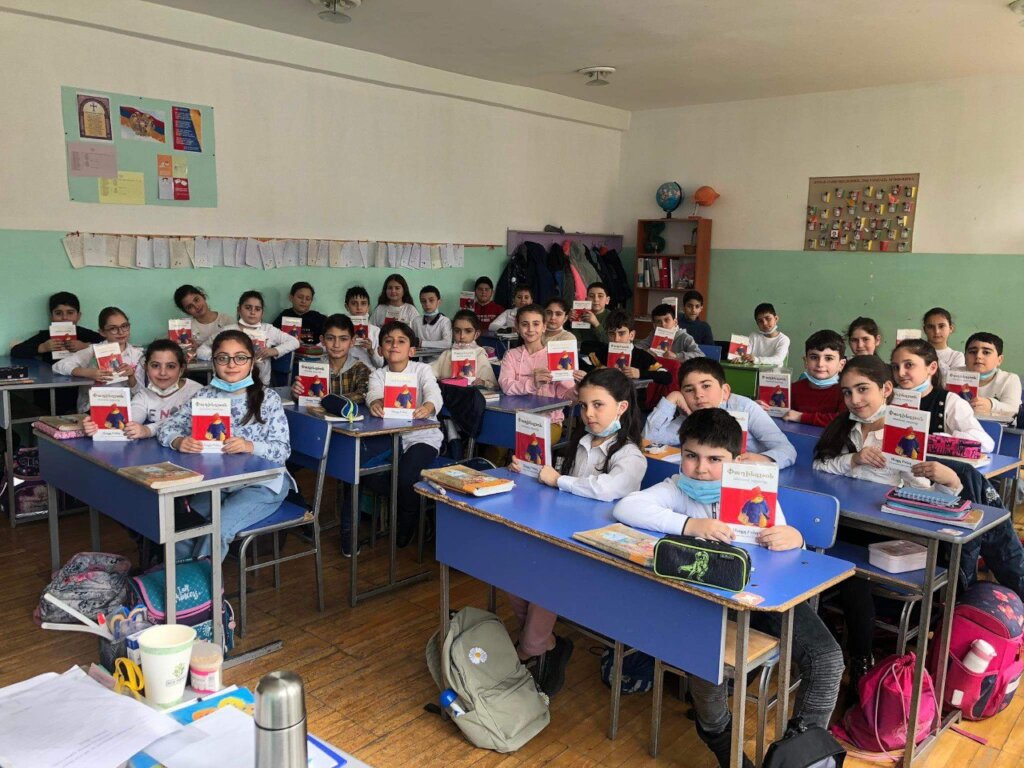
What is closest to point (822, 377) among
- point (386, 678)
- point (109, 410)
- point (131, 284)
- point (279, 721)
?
point (386, 678)

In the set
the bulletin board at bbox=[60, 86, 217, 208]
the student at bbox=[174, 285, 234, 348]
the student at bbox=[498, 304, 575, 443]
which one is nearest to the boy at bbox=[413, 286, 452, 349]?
the student at bbox=[174, 285, 234, 348]

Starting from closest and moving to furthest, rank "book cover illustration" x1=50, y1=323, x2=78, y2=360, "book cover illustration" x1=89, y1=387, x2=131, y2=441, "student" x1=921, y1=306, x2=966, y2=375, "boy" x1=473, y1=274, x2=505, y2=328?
"book cover illustration" x1=89, y1=387, x2=131, y2=441 < "book cover illustration" x1=50, y1=323, x2=78, y2=360 < "student" x1=921, y1=306, x2=966, y2=375 < "boy" x1=473, y1=274, x2=505, y2=328

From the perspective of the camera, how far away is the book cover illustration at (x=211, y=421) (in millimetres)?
3148

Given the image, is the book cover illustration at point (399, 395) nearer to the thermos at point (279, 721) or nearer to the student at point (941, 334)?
the thermos at point (279, 721)

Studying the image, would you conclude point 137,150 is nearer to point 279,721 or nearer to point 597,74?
point 597,74

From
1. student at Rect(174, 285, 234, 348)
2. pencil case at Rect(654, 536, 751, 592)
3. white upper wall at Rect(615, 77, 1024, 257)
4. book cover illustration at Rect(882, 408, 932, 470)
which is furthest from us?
white upper wall at Rect(615, 77, 1024, 257)

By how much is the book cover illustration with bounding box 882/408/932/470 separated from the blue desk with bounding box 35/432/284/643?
2150 mm

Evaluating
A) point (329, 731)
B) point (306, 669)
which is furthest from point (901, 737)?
point (306, 669)

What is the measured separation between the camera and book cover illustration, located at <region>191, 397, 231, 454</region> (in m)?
3.15

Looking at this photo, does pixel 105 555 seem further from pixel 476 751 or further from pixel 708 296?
pixel 708 296

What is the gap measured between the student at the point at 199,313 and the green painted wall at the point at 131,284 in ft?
0.50

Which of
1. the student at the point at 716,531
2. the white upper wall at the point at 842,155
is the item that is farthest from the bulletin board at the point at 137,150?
the white upper wall at the point at 842,155

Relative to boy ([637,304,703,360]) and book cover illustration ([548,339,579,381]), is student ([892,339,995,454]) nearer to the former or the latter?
book cover illustration ([548,339,579,381])

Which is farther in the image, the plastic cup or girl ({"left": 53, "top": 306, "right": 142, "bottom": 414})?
girl ({"left": 53, "top": 306, "right": 142, "bottom": 414})
